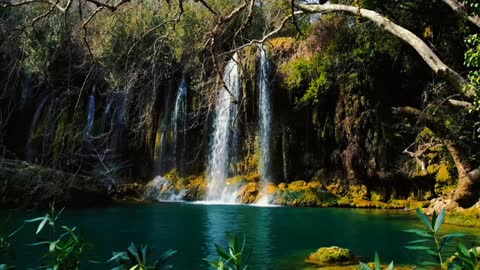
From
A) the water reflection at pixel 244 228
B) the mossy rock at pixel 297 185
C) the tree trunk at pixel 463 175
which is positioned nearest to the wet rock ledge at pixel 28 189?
the water reflection at pixel 244 228

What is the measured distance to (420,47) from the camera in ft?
22.2

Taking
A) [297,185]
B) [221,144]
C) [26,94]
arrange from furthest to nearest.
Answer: [26,94]
[221,144]
[297,185]

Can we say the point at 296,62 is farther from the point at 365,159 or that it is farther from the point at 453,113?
the point at 453,113

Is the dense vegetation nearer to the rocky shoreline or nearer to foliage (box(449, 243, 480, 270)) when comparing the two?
the rocky shoreline

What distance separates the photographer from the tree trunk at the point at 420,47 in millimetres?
6637

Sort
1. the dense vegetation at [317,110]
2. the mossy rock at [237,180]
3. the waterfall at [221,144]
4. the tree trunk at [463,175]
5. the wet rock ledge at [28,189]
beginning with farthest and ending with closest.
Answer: the waterfall at [221,144]
the mossy rock at [237,180]
the dense vegetation at [317,110]
the wet rock ledge at [28,189]
the tree trunk at [463,175]

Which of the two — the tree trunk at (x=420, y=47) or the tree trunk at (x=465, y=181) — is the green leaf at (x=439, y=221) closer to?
the tree trunk at (x=420, y=47)

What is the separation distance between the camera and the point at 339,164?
65.4 feet

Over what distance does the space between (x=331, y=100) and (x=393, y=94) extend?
244 cm

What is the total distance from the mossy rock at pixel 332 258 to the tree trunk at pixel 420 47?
2.92 m

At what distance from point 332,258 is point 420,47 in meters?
3.31

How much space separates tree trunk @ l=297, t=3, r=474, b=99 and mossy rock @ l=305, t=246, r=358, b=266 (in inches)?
115

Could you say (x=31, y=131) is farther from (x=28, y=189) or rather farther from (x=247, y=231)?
(x=247, y=231)

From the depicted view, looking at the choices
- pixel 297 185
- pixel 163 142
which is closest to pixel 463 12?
pixel 297 185
